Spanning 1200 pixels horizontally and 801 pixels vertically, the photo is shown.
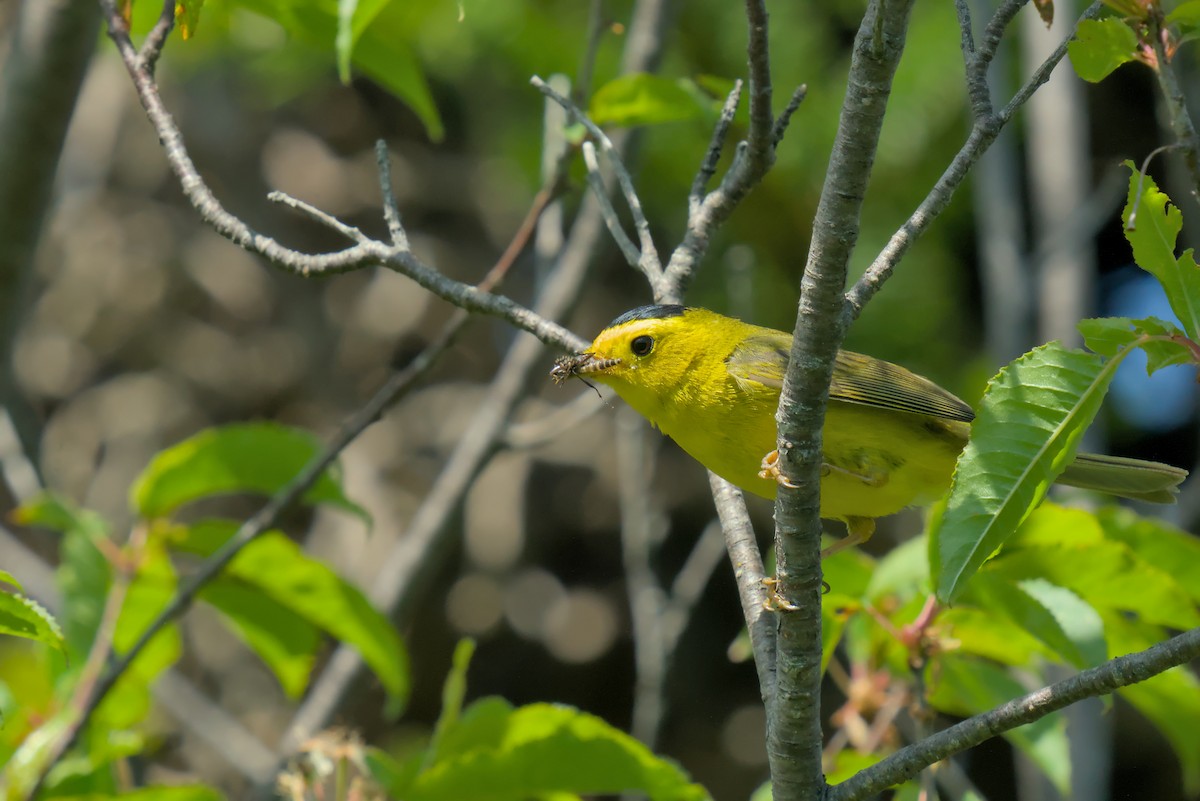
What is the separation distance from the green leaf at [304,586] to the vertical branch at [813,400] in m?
1.56

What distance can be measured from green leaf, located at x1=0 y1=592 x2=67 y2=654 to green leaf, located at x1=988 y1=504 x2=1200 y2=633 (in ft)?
6.31

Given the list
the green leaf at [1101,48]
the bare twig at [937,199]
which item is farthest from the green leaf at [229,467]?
the green leaf at [1101,48]

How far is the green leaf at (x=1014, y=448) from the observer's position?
1.91 m

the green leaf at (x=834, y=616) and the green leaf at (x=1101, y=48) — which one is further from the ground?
the green leaf at (x=1101, y=48)

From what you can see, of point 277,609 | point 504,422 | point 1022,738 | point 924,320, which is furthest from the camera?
point 924,320

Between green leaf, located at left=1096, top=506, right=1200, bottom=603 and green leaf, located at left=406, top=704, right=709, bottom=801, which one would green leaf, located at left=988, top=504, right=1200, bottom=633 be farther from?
green leaf, located at left=406, top=704, right=709, bottom=801

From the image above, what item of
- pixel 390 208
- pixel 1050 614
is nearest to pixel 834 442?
pixel 1050 614

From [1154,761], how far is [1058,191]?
3025 millimetres

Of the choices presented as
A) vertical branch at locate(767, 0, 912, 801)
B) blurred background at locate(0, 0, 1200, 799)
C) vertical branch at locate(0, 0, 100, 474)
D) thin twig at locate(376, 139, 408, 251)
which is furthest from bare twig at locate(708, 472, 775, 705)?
blurred background at locate(0, 0, 1200, 799)

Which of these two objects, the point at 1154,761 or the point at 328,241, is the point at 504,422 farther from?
the point at 1154,761

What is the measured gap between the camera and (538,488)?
677cm

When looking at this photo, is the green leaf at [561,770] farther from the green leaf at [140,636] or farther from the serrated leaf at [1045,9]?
the serrated leaf at [1045,9]

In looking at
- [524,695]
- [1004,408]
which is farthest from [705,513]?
[1004,408]

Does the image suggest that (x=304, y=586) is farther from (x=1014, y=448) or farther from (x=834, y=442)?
(x=1014, y=448)
